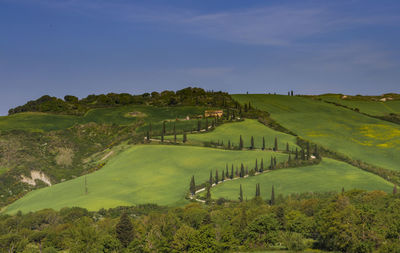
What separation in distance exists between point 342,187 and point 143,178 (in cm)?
6423

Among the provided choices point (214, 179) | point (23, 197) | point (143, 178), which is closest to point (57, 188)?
point (23, 197)

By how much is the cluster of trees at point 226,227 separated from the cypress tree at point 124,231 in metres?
0.21

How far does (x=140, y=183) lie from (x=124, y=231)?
2383 inches

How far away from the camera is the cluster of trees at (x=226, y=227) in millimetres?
103812

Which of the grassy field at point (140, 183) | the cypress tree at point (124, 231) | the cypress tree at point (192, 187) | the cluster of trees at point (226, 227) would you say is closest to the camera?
the cluster of trees at point (226, 227)

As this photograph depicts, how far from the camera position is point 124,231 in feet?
378

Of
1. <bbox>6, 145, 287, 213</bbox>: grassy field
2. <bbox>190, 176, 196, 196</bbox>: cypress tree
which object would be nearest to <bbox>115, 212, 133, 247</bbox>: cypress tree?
<bbox>6, 145, 287, 213</bbox>: grassy field

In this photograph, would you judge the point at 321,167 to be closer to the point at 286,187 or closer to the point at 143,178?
the point at 286,187

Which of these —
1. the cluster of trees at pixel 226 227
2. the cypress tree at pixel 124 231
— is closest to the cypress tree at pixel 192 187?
the cluster of trees at pixel 226 227

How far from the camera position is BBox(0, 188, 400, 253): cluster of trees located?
104 meters

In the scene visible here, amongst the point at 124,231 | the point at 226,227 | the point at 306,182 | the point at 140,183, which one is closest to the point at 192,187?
the point at 140,183

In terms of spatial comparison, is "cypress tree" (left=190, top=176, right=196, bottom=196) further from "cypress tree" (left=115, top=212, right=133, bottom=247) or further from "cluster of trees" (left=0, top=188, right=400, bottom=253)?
"cypress tree" (left=115, top=212, right=133, bottom=247)

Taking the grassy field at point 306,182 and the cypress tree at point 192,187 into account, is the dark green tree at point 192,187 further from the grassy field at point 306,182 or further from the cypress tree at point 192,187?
the grassy field at point 306,182

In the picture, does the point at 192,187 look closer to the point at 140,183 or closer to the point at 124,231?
the point at 140,183
